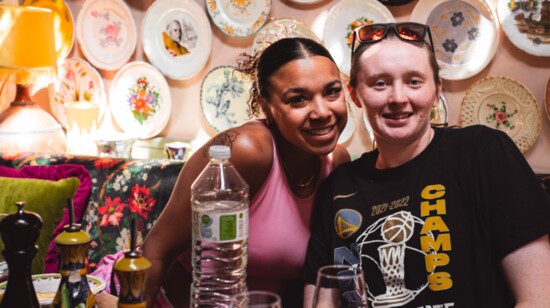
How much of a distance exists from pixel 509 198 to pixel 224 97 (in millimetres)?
1995

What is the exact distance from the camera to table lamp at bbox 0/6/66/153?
315 cm

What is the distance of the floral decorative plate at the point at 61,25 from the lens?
11.9 ft

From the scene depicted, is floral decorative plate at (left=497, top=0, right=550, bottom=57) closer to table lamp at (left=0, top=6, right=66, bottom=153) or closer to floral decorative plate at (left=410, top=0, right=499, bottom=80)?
floral decorative plate at (left=410, top=0, right=499, bottom=80)

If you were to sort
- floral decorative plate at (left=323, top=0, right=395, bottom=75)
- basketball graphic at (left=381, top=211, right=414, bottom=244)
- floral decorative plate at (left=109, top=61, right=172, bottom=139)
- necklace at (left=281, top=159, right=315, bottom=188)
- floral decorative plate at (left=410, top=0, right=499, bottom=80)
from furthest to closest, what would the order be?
floral decorative plate at (left=109, top=61, right=172, bottom=139) < floral decorative plate at (left=323, top=0, right=395, bottom=75) < floral decorative plate at (left=410, top=0, right=499, bottom=80) < necklace at (left=281, top=159, right=315, bottom=188) < basketball graphic at (left=381, top=211, right=414, bottom=244)

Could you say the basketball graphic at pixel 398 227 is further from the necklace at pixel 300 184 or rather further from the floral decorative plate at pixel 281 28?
the floral decorative plate at pixel 281 28

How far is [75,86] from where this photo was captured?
364cm

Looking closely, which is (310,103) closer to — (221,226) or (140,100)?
(221,226)

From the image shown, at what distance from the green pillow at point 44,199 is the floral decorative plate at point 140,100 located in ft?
3.59

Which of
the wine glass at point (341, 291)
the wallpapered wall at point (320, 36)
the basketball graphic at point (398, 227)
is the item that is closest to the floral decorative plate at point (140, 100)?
the wallpapered wall at point (320, 36)

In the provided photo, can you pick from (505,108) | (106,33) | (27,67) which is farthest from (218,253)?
(106,33)

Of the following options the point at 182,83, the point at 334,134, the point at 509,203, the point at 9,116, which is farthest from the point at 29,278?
the point at 9,116

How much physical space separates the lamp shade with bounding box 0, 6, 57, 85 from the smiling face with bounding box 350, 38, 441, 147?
2.35 m

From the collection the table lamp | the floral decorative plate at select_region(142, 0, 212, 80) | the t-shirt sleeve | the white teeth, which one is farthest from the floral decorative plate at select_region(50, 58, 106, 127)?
the t-shirt sleeve

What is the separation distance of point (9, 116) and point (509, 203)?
112 inches
